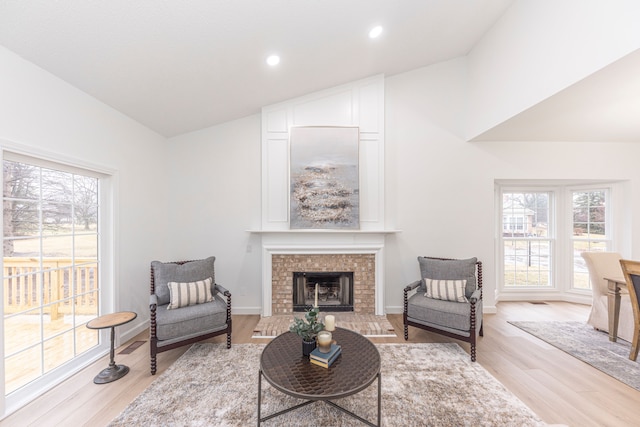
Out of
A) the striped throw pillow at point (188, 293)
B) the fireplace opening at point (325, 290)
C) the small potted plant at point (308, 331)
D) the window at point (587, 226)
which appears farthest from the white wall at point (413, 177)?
the small potted plant at point (308, 331)

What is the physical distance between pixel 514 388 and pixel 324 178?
3.07m

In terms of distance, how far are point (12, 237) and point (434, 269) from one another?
13.8 ft

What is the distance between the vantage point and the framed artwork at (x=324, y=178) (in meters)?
3.88

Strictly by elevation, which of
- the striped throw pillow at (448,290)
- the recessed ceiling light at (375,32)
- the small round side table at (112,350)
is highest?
the recessed ceiling light at (375,32)

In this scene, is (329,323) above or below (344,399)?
above

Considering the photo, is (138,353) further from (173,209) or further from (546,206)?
(546,206)

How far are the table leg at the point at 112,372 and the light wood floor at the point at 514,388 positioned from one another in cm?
5

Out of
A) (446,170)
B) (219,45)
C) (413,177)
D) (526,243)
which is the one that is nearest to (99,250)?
(219,45)

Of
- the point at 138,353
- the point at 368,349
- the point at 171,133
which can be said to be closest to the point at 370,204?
the point at 368,349

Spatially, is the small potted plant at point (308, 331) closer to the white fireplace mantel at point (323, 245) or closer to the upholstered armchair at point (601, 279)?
the white fireplace mantel at point (323, 245)

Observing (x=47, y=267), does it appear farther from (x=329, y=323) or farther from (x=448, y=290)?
(x=448, y=290)

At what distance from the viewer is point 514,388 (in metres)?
2.32

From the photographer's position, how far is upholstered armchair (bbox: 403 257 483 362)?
2852mm

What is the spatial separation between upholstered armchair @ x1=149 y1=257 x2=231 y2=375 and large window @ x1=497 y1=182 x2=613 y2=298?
4689 millimetres
